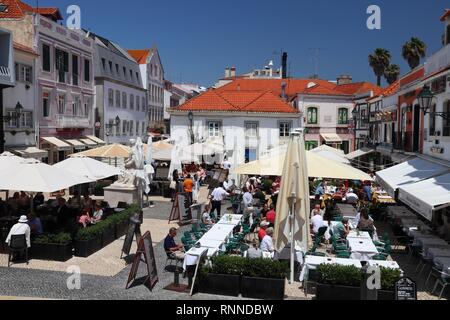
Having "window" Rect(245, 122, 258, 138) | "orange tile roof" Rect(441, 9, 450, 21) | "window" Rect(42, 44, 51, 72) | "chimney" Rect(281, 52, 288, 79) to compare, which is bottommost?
"window" Rect(245, 122, 258, 138)

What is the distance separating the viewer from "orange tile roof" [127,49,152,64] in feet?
191

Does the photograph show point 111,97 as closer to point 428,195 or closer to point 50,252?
point 50,252

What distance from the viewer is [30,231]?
A: 42.8 ft

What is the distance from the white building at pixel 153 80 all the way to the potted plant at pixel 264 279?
49666mm

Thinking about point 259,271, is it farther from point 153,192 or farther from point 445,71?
point 153,192

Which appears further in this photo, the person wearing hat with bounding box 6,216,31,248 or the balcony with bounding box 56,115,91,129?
the balcony with bounding box 56,115,91,129

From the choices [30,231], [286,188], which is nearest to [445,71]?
[286,188]

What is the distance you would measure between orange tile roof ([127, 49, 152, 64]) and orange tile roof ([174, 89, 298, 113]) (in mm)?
16938

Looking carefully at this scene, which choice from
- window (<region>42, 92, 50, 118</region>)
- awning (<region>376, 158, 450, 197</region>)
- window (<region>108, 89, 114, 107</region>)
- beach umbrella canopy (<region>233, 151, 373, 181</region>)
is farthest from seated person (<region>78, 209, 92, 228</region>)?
window (<region>108, 89, 114, 107</region>)

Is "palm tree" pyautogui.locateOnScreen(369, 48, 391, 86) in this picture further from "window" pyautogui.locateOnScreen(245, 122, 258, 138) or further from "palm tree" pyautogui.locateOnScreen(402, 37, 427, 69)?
"window" pyautogui.locateOnScreen(245, 122, 258, 138)

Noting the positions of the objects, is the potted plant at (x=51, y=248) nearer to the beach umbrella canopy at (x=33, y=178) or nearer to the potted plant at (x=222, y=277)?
the beach umbrella canopy at (x=33, y=178)

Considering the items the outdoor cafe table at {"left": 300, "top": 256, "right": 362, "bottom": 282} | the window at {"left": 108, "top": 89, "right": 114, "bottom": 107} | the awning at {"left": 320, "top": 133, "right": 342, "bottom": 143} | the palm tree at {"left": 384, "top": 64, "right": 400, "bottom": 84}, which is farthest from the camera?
the palm tree at {"left": 384, "top": 64, "right": 400, "bottom": 84}

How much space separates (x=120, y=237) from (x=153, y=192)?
10377mm

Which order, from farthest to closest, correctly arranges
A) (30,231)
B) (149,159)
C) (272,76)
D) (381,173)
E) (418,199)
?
(272,76), (149,159), (381,173), (30,231), (418,199)
